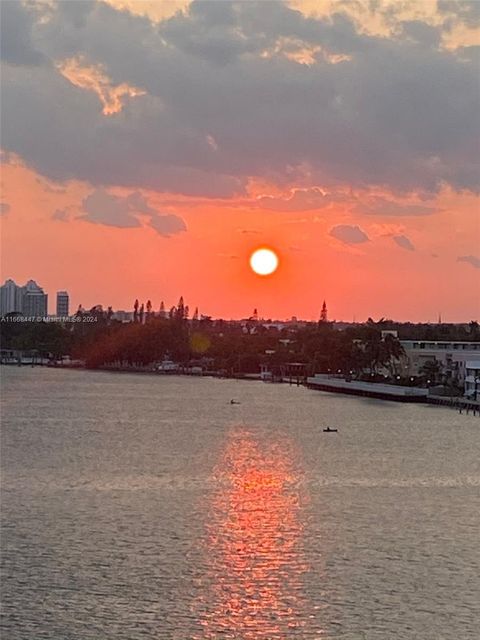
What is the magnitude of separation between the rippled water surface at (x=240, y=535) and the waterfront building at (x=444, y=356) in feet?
99.0

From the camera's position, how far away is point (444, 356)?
84188 millimetres

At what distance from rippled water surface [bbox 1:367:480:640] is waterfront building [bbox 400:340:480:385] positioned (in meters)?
30.2

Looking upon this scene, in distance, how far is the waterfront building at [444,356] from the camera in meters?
79.6

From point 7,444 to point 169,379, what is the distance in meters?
69.2

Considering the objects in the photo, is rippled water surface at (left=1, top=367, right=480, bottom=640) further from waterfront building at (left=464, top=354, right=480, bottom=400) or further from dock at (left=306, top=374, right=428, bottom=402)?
dock at (left=306, top=374, right=428, bottom=402)

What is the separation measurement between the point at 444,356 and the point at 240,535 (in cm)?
6186

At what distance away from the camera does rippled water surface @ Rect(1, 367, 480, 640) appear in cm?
1812

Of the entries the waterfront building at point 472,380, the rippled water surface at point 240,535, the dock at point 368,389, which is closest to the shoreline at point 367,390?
the dock at point 368,389

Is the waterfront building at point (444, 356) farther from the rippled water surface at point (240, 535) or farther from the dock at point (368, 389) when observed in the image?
the rippled water surface at point (240, 535)

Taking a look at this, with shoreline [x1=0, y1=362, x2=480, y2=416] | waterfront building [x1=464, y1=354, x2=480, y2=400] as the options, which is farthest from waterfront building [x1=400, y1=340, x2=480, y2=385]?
shoreline [x1=0, y1=362, x2=480, y2=416]

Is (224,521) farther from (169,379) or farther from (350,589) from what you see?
(169,379)

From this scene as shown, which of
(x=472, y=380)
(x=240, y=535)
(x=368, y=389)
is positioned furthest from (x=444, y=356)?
(x=240, y=535)

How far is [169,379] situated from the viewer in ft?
370

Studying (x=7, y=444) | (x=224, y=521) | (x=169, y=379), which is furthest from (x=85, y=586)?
(x=169, y=379)
